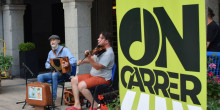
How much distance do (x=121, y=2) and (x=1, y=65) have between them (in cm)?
676

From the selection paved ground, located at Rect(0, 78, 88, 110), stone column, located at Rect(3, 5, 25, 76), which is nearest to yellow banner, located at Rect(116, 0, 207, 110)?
paved ground, located at Rect(0, 78, 88, 110)

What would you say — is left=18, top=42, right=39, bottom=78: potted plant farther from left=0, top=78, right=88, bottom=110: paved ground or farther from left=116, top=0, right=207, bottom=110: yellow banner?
left=116, top=0, right=207, bottom=110: yellow banner

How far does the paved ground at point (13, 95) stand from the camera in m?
7.23

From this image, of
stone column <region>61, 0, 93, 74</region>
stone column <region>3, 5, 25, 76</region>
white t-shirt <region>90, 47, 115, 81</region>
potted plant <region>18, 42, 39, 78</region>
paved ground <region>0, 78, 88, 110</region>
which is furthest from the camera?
stone column <region>3, 5, 25, 76</region>

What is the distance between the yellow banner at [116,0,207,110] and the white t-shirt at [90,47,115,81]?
3368 mm

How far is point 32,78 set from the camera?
1161 cm

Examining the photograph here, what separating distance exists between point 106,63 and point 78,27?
9.90 feet

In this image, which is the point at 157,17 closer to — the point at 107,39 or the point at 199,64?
the point at 199,64

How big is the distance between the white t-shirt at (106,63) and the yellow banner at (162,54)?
11.1 ft

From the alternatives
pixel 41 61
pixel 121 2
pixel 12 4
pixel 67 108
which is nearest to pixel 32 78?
pixel 12 4

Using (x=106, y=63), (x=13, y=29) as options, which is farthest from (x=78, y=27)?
(x=13, y=29)

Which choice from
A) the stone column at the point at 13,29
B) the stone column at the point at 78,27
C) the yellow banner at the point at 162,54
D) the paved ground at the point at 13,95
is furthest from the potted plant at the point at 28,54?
the yellow banner at the point at 162,54

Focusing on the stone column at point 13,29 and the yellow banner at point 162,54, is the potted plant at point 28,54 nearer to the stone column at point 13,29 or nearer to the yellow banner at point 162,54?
the stone column at point 13,29

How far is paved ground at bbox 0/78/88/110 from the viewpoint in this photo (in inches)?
285
